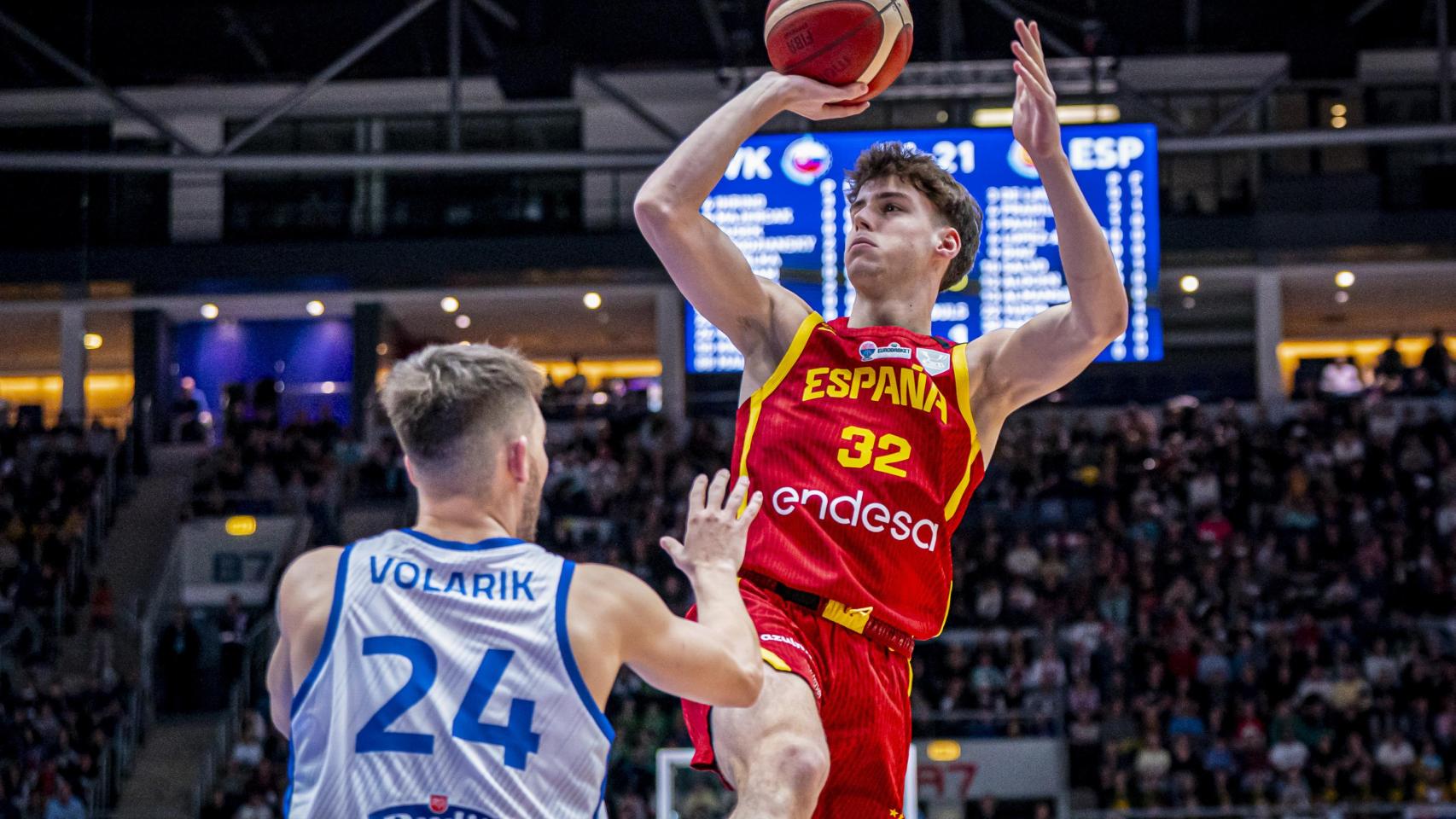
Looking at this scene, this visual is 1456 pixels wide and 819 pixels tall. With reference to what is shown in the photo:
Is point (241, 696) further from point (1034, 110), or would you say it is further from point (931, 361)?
point (1034, 110)

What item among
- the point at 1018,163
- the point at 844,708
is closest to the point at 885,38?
the point at 844,708

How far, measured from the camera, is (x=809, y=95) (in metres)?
4.91

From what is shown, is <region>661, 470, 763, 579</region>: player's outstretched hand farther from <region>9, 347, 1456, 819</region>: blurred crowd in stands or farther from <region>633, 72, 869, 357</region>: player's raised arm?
<region>9, 347, 1456, 819</region>: blurred crowd in stands

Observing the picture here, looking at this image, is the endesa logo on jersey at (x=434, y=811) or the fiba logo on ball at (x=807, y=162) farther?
the fiba logo on ball at (x=807, y=162)

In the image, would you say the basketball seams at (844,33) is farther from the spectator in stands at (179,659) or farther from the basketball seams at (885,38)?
the spectator in stands at (179,659)

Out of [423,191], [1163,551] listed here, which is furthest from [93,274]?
[1163,551]

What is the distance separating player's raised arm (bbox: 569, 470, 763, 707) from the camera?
3576 mm

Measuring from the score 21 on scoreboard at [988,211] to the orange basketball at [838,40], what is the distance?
31.0ft

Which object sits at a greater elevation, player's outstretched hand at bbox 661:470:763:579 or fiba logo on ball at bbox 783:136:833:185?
fiba logo on ball at bbox 783:136:833:185

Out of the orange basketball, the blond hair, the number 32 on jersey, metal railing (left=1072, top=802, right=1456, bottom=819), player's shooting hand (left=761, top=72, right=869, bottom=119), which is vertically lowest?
metal railing (left=1072, top=802, right=1456, bottom=819)

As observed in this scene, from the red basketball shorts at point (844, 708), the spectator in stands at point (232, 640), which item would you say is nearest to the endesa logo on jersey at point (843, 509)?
the red basketball shorts at point (844, 708)

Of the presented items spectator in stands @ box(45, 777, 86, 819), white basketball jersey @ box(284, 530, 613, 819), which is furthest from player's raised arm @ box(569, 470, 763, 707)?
spectator in stands @ box(45, 777, 86, 819)

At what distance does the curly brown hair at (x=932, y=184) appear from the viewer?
5316 mm

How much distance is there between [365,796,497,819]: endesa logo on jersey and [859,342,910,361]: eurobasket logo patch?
216 centimetres
